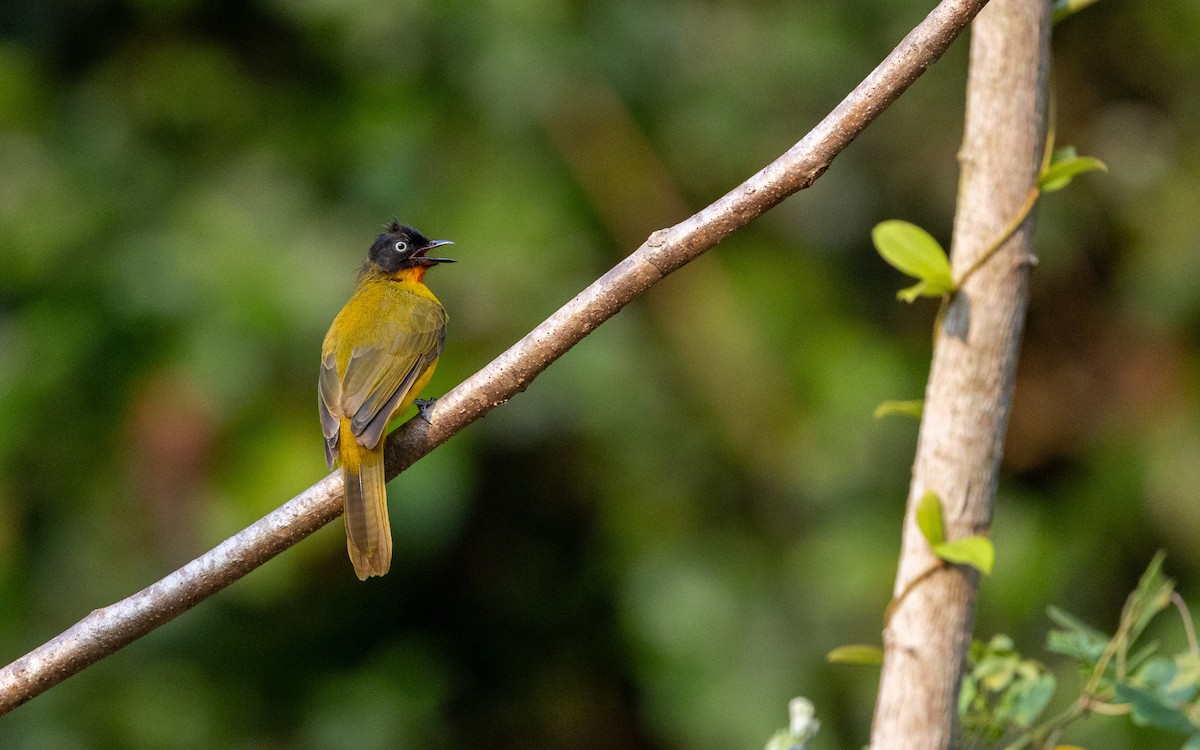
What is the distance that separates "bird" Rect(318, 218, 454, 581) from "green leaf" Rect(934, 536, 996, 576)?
3.38 feet

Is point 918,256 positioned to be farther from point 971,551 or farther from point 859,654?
point 859,654

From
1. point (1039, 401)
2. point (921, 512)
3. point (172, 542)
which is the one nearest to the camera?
point (921, 512)

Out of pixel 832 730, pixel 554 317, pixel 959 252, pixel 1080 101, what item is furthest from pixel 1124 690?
pixel 1080 101

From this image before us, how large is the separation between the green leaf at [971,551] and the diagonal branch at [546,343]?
53 centimetres

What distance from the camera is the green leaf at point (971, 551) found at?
1.73 m

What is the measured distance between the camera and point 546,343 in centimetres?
186

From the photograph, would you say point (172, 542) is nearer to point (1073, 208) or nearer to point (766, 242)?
point (766, 242)

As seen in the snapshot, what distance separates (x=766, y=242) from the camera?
5.00m

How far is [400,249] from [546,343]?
2.27 m

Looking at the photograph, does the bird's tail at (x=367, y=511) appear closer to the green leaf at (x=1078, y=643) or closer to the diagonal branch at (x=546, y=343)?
the diagonal branch at (x=546, y=343)

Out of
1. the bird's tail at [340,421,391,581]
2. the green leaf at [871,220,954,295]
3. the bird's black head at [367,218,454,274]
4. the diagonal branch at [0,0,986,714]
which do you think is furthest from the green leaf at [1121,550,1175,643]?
the bird's black head at [367,218,454,274]

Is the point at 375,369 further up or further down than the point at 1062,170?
further up

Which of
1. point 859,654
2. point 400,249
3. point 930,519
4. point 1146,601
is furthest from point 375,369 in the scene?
point 1146,601

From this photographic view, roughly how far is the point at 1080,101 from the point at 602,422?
90.5 inches
